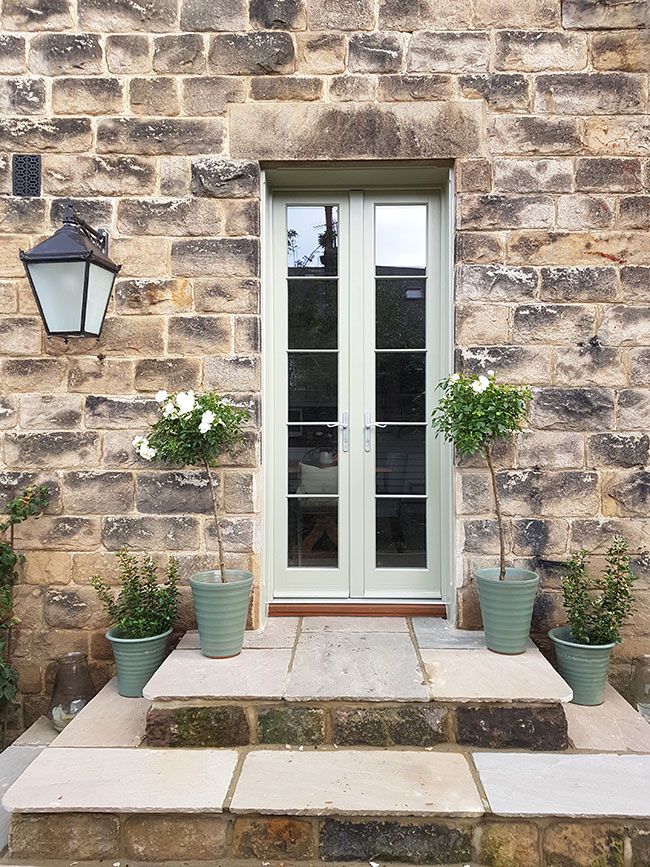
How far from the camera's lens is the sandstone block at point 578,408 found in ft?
9.36

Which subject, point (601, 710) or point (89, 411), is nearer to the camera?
point (601, 710)

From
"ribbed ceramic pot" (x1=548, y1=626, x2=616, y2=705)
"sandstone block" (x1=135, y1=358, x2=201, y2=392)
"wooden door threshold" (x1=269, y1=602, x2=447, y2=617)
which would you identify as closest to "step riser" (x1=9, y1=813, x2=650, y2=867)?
"ribbed ceramic pot" (x1=548, y1=626, x2=616, y2=705)

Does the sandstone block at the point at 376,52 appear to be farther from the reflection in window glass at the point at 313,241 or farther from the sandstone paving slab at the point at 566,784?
the sandstone paving slab at the point at 566,784

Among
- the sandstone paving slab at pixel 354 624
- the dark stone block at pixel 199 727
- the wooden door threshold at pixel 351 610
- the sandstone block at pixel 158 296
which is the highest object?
the sandstone block at pixel 158 296

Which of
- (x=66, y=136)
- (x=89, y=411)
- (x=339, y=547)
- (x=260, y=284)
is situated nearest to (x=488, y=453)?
(x=339, y=547)

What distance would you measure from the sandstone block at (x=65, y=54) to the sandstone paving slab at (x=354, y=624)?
2812 mm

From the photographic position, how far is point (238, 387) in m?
2.89

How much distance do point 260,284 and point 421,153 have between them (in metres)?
0.97

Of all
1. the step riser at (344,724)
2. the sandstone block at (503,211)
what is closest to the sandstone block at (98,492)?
the step riser at (344,724)

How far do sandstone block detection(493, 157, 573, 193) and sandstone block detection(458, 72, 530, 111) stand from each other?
0.85 feet

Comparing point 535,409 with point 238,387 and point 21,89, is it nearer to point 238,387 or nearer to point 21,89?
point 238,387

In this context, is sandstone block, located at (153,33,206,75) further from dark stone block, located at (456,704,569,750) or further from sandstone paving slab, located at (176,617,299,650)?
dark stone block, located at (456,704,569,750)

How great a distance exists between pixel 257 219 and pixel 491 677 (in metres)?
2.24

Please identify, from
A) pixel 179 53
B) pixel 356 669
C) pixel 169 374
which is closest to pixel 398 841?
pixel 356 669
